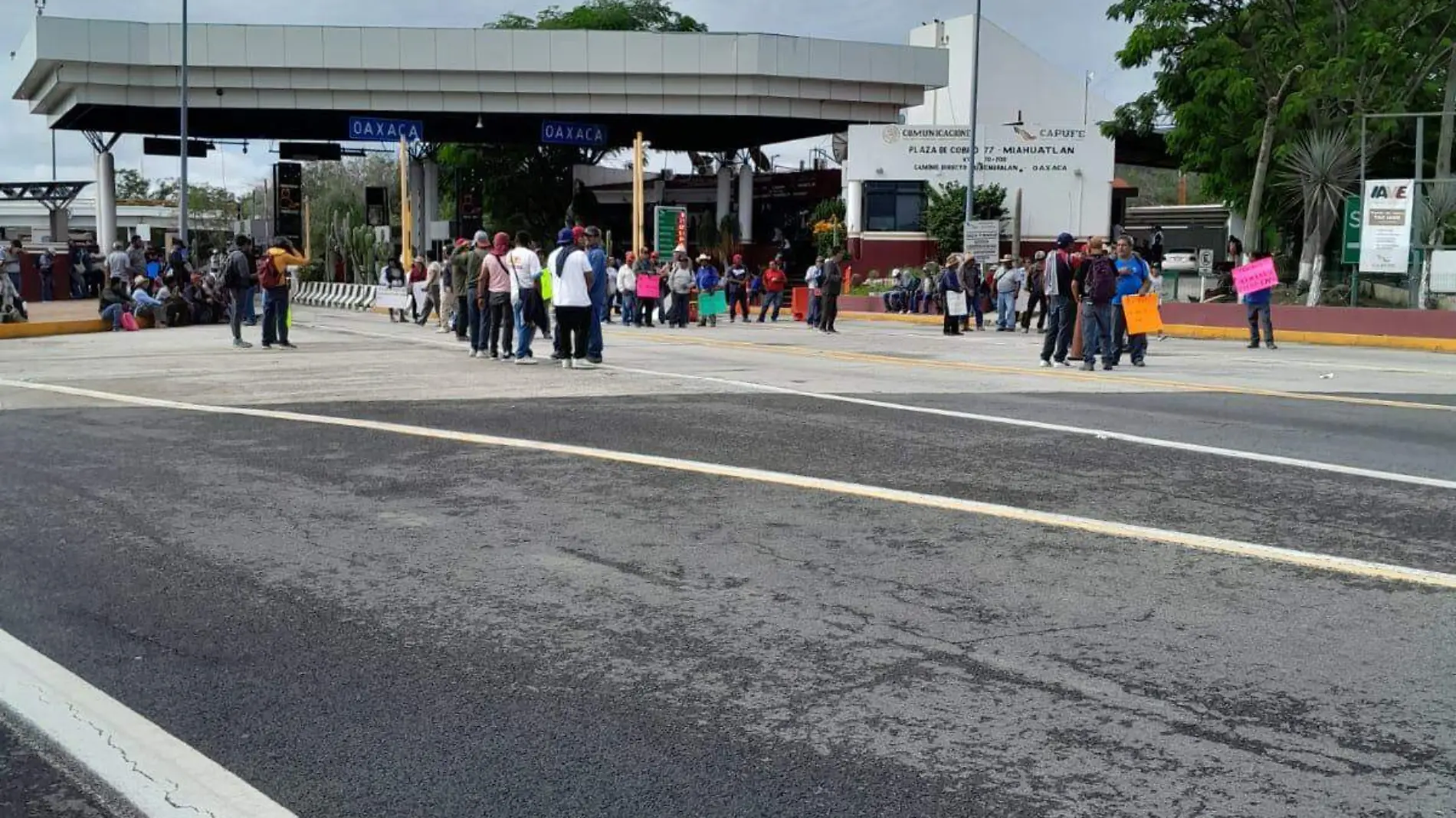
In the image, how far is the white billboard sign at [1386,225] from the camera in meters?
25.6

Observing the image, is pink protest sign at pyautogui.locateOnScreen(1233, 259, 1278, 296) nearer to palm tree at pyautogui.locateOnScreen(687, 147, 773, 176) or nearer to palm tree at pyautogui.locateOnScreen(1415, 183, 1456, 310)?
palm tree at pyautogui.locateOnScreen(1415, 183, 1456, 310)

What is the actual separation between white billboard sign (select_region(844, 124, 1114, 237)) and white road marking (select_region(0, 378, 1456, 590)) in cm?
3858

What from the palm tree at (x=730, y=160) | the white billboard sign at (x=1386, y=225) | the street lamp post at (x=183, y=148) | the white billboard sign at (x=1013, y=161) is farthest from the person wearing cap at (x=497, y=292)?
the palm tree at (x=730, y=160)

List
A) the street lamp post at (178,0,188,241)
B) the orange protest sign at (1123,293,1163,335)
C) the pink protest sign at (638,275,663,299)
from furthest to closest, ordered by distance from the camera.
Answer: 1. the street lamp post at (178,0,188,241)
2. the pink protest sign at (638,275,663,299)
3. the orange protest sign at (1123,293,1163,335)

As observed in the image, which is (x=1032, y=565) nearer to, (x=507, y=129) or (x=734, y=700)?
(x=734, y=700)

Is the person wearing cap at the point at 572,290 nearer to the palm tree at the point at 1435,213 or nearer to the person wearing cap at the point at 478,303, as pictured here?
the person wearing cap at the point at 478,303

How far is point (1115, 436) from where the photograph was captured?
10.9 metres

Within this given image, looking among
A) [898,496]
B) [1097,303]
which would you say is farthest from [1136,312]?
[898,496]

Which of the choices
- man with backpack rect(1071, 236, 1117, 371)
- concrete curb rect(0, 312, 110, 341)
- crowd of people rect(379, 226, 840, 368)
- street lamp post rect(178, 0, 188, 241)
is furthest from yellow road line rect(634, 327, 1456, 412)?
street lamp post rect(178, 0, 188, 241)

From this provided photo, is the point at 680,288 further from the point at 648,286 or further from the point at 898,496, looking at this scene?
the point at 898,496

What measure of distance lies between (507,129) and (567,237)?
40.4m

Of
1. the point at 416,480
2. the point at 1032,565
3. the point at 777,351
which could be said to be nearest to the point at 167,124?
the point at 777,351

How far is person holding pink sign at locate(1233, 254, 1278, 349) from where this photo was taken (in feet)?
70.9

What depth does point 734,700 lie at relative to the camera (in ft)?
15.9
